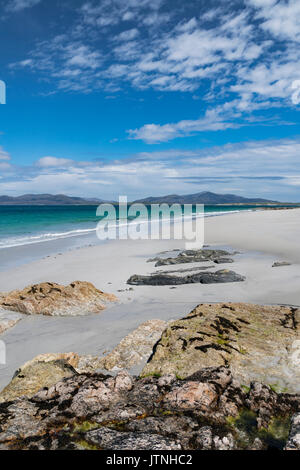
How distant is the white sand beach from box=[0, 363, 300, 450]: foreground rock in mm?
1841

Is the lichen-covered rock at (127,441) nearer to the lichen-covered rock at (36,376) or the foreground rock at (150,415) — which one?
the foreground rock at (150,415)

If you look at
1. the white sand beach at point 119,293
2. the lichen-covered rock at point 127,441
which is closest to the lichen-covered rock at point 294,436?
the lichen-covered rock at point 127,441

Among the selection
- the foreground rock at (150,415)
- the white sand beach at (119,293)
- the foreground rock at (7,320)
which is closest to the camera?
the foreground rock at (150,415)

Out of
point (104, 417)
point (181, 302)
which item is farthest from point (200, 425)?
point (181, 302)

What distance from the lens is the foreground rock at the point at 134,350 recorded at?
4.88 metres

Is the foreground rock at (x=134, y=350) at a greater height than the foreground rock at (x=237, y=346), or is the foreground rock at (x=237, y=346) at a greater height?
the foreground rock at (x=237, y=346)

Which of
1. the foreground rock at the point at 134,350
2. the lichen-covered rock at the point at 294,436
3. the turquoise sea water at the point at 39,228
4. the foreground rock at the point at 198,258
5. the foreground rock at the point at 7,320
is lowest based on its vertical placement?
the foreground rock at the point at 7,320

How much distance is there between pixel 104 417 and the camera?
326cm

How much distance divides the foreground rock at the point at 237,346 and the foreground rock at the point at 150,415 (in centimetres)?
34

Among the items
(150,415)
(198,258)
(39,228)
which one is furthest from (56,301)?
(39,228)

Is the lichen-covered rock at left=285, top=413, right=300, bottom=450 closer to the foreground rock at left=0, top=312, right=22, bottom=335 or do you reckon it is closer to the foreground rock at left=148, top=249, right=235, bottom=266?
the foreground rock at left=0, top=312, right=22, bottom=335

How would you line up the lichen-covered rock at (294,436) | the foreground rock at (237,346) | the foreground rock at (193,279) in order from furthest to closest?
the foreground rock at (193,279) → the foreground rock at (237,346) → the lichen-covered rock at (294,436)

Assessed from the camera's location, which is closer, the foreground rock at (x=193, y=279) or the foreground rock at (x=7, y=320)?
the foreground rock at (x=7, y=320)

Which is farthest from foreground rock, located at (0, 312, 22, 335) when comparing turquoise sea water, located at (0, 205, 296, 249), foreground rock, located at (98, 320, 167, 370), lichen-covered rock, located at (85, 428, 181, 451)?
turquoise sea water, located at (0, 205, 296, 249)
